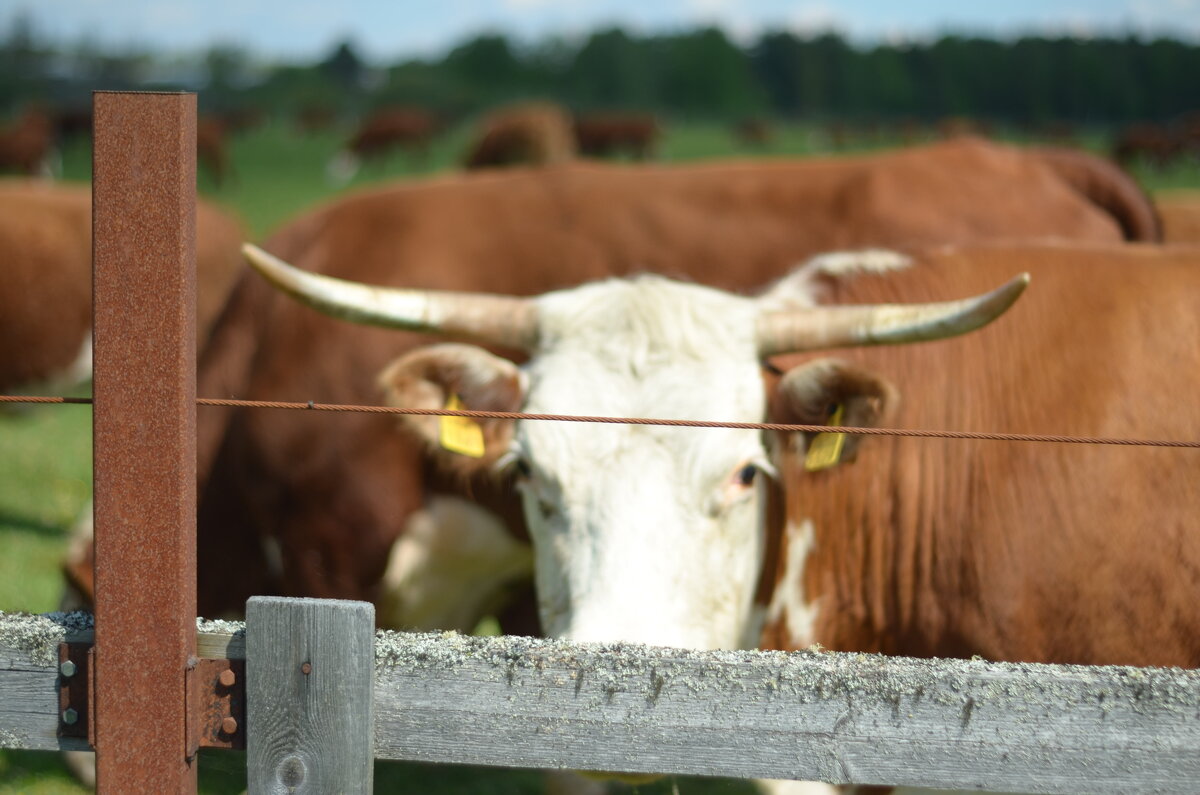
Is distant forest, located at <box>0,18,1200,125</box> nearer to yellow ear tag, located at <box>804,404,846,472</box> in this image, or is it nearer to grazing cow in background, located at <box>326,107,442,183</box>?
grazing cow in background, located at <box>326,107,442,183</box>

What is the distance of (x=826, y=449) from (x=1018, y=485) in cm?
48

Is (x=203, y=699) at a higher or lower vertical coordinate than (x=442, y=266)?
lower

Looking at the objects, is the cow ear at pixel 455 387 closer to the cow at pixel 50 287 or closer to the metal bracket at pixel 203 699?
the metal bracket at pixel 203 699

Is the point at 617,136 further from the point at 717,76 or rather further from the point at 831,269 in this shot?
the point at 717,76

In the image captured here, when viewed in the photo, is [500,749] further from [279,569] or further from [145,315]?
[279,569]

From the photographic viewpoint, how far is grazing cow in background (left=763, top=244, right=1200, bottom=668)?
263 centimetres

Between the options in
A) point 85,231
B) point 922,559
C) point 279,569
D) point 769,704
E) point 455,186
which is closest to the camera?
point 769,704

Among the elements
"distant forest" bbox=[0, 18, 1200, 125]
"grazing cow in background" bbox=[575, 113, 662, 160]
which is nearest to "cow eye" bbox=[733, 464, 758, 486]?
"grazing cow in background" bbox=[575, 113, 662, 160]

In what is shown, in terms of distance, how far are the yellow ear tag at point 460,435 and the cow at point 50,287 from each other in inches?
169

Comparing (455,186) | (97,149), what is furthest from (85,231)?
(97,149)

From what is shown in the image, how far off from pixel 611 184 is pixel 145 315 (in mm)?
3468

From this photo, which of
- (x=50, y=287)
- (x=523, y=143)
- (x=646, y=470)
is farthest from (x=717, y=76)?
(x=646, y=470)

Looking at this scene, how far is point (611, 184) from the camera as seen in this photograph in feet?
15.6

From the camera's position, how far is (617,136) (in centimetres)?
4353
